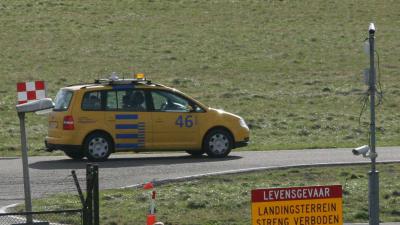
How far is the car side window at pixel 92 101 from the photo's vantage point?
2173 cm

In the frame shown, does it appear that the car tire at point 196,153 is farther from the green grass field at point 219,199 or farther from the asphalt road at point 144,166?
the green grass field at point 219,199

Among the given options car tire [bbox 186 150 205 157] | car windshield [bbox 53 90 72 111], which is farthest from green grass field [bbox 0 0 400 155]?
car windshield [bbox 53 90 72 111]

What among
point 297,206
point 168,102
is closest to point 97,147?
point 168,102

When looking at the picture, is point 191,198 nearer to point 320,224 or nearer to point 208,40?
point 320,224

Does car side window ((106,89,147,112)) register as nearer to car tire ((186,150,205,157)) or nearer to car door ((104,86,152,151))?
car door ((104,86,152,151))

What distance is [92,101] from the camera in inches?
859

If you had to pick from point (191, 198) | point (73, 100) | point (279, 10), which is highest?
point (279, 10)

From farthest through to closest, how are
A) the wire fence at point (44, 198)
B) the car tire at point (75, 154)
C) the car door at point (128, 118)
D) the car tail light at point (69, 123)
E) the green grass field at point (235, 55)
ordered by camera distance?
1. the green grass field at point (235, 55)
2. the car door at point (128, 118)
3. the car tire at point (75, 154)
4. the car tail light at point (69, 123)
5. the wire fence at point (44, 198)

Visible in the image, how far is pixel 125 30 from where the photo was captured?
156 feet

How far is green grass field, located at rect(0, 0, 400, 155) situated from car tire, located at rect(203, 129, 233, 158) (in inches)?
100

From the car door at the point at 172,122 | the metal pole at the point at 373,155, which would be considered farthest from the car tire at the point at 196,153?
the metal pole at the point at 373,155

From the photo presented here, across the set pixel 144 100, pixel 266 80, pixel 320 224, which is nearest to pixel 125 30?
pixel 266 80

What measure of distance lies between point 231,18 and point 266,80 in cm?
1343

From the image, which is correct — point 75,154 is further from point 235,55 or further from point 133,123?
point 235,55
